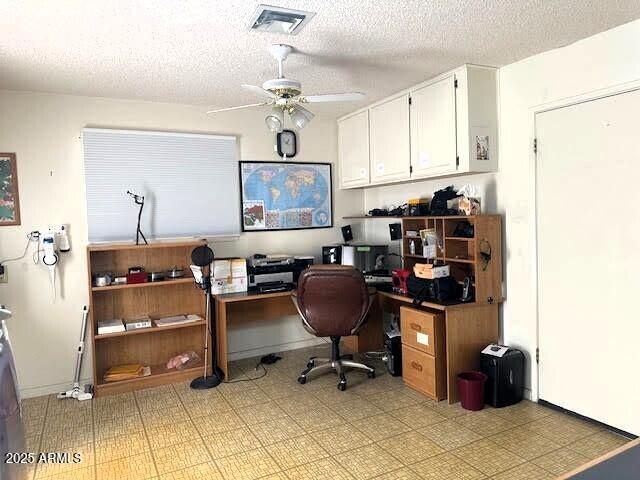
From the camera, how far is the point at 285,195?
4.70 metres

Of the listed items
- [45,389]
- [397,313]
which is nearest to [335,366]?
[397,313]

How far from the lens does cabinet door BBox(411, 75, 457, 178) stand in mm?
3420

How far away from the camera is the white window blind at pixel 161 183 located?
3879mm

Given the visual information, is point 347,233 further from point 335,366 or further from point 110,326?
point 110,326

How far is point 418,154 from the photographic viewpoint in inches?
149

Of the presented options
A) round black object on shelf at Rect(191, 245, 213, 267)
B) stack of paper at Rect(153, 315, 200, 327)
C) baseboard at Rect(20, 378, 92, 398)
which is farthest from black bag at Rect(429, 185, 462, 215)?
baseboard at Rect(20, 378, 92, 398)

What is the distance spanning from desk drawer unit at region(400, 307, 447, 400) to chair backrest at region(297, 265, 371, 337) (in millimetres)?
366

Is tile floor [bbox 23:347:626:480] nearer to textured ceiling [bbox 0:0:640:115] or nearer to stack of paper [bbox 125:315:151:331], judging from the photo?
stack of paper [bbox 125:315:151:331]

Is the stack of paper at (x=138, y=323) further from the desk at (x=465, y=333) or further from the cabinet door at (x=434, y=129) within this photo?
the cabinet door at (x=434, y=129)

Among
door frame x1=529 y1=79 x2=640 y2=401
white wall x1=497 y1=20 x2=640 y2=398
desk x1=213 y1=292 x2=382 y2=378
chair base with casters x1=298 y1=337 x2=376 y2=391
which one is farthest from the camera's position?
desk x1=213 y1=292 x2=382 y2=378

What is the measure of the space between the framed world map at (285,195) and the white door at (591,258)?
7.45 feet

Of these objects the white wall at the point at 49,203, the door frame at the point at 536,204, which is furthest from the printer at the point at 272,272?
the door frame at the point at 536,204

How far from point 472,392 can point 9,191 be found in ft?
12.2

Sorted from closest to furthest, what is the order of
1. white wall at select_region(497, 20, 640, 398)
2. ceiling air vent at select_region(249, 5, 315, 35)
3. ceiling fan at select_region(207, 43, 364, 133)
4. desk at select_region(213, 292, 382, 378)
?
ceiling air vent at select_region(249, 5, 315, 35) < ceiling fan at select_region(207, 43, 364, 133) < white wall at select_region(497, 20, 640, 398) < desk at select_region(213, 292, 382, 378)
